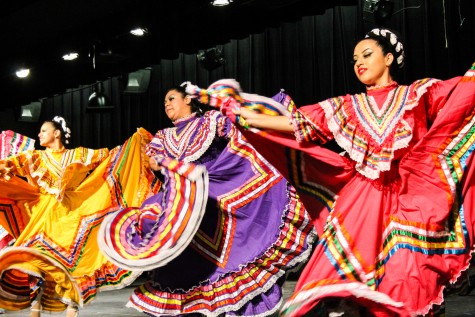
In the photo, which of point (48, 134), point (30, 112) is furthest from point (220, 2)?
point (30, 112)

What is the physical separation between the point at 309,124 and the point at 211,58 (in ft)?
14.5

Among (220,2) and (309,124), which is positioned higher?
(220,2)

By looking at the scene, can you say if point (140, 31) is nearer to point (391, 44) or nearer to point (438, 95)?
point (391, 44)

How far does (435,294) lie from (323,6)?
4164mm

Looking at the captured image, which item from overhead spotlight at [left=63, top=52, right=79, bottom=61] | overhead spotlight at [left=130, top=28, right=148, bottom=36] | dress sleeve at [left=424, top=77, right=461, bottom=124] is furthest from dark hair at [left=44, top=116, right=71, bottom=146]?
dress sleeve at [left=424, top=77, right=461, bottom=124]

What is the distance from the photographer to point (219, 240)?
3988mm

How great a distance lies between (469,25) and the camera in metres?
5.18

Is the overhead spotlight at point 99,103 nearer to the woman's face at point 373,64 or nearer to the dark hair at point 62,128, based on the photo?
the dark hair at point 62,128

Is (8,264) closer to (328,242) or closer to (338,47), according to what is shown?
(328,242)

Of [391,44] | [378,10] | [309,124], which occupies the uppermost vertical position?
[378,10]

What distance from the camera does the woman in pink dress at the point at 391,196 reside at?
2.39m

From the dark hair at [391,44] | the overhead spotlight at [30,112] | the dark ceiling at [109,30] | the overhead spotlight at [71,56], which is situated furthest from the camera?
the overhead spotlight at [30,112]

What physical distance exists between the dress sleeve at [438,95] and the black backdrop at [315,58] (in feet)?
8.40

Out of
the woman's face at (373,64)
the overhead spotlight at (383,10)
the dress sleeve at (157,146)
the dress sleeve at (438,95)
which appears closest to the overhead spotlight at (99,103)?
the dress sleeve at (157,146)
